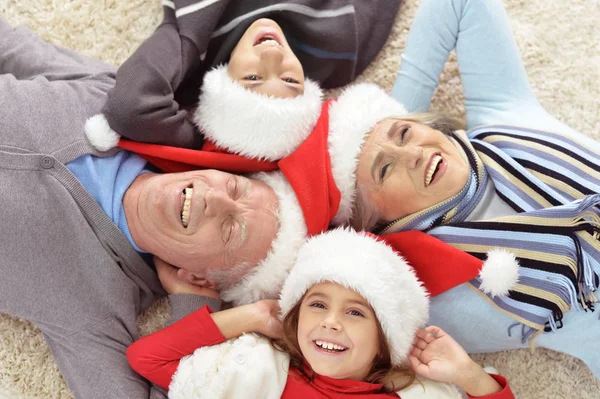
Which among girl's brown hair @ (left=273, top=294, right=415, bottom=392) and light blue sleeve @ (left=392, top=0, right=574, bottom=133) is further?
light blue sleeve @ (left=392, top=0, right=574, bottom=133)

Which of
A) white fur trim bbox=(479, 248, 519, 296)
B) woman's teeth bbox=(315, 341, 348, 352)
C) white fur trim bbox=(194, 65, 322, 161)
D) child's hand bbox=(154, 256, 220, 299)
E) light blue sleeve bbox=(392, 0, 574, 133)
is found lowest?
child's hand bbox=(154, 256, 220, 299)

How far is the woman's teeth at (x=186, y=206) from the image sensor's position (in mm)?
1311

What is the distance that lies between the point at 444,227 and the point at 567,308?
348mm

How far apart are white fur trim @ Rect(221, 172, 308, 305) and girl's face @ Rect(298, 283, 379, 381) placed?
0.11m

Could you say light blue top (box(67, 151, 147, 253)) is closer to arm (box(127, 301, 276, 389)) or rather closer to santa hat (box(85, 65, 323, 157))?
santa hat (box(85, 65, 323, 157))

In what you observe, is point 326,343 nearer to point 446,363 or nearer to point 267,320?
point 267,320

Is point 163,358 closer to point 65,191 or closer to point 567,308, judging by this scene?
point 65,191

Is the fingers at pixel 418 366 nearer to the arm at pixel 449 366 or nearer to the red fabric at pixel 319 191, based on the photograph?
the arm at pixel 449 366

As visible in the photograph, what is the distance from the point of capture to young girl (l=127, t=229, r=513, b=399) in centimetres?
126

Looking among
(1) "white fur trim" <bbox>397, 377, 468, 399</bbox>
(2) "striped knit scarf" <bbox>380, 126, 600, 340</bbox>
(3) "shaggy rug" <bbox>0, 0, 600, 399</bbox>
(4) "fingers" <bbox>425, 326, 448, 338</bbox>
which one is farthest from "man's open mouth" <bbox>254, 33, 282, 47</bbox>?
(1) "white fur trim" <bbox>397, 377, 468, 399</bbox>

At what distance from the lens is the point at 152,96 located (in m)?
1.35

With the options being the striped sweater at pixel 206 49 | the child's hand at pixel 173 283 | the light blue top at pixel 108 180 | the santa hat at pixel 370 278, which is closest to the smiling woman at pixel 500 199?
the santa hat at pixel 370 278

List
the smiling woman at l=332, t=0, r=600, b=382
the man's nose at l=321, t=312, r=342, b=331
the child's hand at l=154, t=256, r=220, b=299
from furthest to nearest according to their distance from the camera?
the child's hand at l=154, t=256, r=220, b=299, the smiling woman at l=332, t=0, r=600, b=382, the man's nose at l=321, t=312, r=342, b=331

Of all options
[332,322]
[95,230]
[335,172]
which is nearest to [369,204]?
[335,172]
